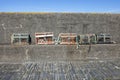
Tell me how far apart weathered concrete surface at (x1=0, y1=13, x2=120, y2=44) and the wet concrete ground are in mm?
4167

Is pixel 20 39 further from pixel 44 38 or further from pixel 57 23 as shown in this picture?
pixel 57 23

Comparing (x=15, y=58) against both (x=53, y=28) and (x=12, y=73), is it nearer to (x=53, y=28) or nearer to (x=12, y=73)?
(x=12, y=73)

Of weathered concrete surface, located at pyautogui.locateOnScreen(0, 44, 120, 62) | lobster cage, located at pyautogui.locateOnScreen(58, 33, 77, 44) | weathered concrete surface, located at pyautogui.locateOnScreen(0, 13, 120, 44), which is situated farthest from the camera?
weathered concrete surface, located at pyautogui.locateOnScreen(0, 13, 120, 44)

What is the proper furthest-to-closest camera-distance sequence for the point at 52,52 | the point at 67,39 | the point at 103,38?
1. the point at 103,38
2. the point at 67,39
3. the point at 52,52

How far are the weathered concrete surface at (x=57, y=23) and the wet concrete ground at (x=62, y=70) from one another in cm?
417

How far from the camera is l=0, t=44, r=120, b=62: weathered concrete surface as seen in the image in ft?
46.9

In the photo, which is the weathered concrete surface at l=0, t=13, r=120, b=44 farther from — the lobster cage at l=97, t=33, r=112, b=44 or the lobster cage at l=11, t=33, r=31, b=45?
the lobster cage at l=11, t=33, r=31, b=45

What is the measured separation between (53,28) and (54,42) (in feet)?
6.93

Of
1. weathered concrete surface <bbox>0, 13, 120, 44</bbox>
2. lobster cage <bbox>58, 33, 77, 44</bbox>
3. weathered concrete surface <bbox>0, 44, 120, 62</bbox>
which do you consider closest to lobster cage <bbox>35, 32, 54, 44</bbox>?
lobster cage <bbox>58, 33, 77, 44</bbox>

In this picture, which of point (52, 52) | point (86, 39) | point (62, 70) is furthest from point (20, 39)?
point (62, 70)

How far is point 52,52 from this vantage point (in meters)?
14.5

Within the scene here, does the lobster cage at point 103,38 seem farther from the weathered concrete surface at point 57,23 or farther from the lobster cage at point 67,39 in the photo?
the lobster cage at point 67,39

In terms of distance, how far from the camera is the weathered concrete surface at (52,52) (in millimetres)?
14281

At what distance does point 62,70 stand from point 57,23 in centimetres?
626
